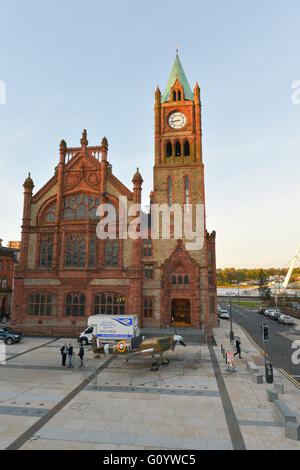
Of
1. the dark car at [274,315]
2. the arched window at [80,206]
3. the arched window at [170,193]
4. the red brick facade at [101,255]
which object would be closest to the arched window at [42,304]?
the red brick facade at [101,255]

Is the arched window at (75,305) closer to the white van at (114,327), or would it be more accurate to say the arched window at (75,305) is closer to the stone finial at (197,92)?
the white van at (114,327)

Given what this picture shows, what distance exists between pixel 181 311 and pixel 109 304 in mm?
9578

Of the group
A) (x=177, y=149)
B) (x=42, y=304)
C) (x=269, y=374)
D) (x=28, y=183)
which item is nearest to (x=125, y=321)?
(x=269, y=374)

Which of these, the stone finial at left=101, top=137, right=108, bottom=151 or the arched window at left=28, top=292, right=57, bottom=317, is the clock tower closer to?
the stone finial at left=101, top=137, right=108, bottom=151

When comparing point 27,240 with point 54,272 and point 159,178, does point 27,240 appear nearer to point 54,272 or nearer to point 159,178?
point 54,272

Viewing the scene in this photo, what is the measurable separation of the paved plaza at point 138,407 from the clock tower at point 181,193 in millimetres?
13445

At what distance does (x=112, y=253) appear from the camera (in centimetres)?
3809

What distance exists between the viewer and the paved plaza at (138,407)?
38.6ft

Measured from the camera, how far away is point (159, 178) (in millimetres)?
40719

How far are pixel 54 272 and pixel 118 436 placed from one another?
2873 centimetres

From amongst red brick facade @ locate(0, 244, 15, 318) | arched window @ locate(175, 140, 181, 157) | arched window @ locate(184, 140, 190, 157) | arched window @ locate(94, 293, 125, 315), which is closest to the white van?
arched window @ locate(94, 293, 125, 315)

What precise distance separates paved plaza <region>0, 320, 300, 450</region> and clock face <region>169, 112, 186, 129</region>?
31.6 meters

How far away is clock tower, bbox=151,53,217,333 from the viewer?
37531 mm
